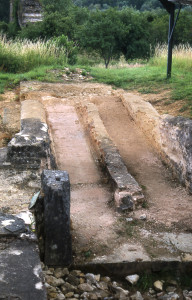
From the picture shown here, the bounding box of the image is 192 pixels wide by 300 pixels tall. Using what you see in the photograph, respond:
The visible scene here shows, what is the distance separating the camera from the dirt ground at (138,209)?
496cm

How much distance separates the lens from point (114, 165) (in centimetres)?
649

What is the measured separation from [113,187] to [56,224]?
1.83 meters

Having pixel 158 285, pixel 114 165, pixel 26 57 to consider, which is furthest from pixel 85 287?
pixel 26 57

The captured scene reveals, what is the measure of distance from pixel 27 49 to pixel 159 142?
7.92 meters

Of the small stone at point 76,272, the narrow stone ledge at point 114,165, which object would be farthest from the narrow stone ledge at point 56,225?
the narrow stone ledge at point 114,165

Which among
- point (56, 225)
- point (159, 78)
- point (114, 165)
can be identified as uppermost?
point (56, 225)

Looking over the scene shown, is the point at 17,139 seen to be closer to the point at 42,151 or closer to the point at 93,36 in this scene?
the point at 42,151

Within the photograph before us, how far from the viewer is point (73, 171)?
22.5 ft

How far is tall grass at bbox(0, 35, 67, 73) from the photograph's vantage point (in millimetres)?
13516

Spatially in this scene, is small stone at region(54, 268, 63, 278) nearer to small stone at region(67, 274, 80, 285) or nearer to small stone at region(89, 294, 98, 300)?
small stone at region(67, 274, 80, 285)

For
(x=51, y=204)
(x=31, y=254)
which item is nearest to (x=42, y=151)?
(x=51, y=204)

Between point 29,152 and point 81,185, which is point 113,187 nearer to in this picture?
point 81,185

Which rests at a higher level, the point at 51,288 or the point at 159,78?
the point at 159,78

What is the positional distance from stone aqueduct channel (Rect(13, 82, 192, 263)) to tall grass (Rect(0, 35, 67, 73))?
11.5 feet
